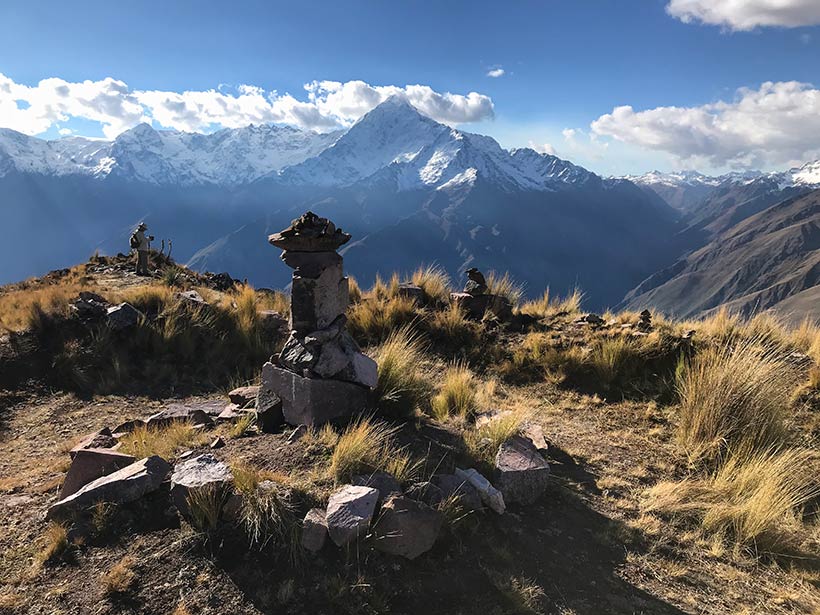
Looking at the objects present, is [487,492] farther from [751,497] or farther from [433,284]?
[433,284]

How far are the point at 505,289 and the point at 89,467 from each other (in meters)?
10.2

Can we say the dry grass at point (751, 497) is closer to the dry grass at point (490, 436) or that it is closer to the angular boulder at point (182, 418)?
the dry grass at point (490, 436)

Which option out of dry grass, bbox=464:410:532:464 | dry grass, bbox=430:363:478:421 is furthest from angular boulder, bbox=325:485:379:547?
dry grass, bbox=430:363:478:421

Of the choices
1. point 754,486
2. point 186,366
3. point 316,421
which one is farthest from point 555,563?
point 186,366

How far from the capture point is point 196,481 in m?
4.45

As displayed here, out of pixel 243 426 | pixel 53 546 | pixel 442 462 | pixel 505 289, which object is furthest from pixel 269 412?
pixel 505 289

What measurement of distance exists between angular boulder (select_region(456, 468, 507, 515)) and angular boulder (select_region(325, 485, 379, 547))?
121 cm

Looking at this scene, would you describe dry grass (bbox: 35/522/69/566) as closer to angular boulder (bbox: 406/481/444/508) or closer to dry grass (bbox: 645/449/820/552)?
angular boulder (bbox: 406/481/444/508)

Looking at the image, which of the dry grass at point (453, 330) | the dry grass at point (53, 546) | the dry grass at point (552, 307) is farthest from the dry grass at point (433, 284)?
the dry grass at point (53, 546)

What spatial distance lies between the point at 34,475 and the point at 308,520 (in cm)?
377

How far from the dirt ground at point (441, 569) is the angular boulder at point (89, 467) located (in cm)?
31

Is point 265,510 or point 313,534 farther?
point 265,510

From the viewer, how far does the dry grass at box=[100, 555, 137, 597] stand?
367cm

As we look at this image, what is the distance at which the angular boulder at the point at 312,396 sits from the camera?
20.3ft
